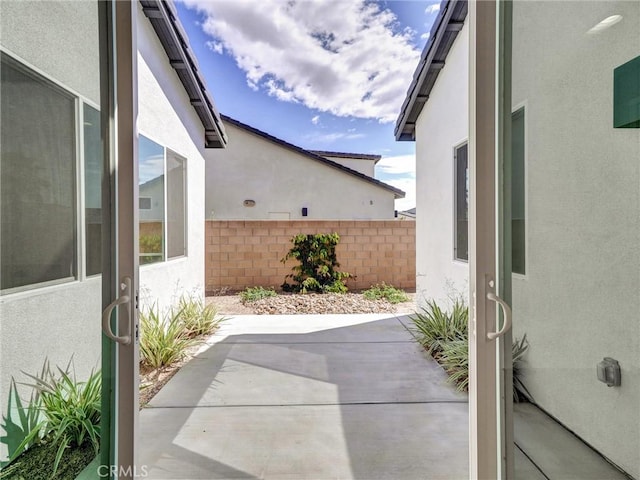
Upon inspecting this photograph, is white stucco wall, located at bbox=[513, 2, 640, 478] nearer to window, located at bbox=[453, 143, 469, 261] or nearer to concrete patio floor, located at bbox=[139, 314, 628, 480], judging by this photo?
concrete patio floor, located at bbox=[139, 314, 628, 480]

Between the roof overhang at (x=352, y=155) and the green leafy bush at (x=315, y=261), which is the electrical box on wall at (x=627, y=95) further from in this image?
the roof overhang at (x=352, y=155)

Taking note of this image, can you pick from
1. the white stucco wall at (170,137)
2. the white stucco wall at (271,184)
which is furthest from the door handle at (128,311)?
the white stucco wall at (271,184)

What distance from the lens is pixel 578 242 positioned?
Answer: 1422 millimetres

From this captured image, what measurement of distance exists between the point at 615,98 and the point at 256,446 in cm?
281

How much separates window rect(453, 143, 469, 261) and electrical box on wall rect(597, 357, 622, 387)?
2.87 m

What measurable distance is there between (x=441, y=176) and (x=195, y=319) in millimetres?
4203

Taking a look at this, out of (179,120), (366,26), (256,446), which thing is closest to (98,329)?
(256,446)

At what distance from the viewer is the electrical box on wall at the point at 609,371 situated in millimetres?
1456

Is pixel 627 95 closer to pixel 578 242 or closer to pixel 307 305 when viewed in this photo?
pixel 578 242

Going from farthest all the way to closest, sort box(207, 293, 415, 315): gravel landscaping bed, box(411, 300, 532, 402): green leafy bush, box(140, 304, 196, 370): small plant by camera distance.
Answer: box(207, 293, 415, 315): gravel landscaping bed → box(140, 304, 196, 370): small plant → box(411, 300, 532, 402): green leafy bush

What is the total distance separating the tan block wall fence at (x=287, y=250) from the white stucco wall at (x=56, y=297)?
660 centimetres

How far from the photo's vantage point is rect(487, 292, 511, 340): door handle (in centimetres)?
134

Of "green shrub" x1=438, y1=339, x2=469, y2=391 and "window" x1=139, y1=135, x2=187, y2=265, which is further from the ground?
"window" x1=139, y1=135, x2=187, y2=265

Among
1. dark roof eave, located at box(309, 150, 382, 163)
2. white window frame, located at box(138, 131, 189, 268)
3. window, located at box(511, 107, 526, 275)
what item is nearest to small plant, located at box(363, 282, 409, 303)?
white window frame, located at box(138, 131, 189, 268)
